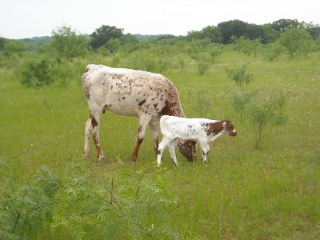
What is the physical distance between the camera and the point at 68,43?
30.3m

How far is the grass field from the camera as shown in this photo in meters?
4.14

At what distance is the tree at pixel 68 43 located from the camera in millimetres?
29578

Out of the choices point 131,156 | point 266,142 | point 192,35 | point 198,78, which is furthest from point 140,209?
point 192,35

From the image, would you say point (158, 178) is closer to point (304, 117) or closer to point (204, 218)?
point (204, 218)

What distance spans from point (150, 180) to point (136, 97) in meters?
6.19

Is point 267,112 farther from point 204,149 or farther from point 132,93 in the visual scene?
point 132,93

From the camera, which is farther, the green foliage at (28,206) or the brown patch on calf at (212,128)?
the brown patch on calf at (212,128)

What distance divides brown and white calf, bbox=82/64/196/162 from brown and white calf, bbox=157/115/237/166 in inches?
21.0

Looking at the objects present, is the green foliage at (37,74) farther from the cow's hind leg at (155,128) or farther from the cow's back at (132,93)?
the cow's hind leg at (155,128)

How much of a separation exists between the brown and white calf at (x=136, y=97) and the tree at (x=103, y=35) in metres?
57.6

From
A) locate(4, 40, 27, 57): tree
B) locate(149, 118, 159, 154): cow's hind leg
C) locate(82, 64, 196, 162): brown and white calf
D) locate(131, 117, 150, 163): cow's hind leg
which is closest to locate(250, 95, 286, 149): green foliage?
locate(82, 64, 196, 162): brown and white calf

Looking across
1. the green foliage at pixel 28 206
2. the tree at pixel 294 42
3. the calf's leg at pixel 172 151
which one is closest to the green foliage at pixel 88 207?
the green foliage at pixel 28 206

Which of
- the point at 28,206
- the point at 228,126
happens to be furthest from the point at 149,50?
the point at 28,206

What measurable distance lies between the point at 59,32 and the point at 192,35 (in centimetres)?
4641
